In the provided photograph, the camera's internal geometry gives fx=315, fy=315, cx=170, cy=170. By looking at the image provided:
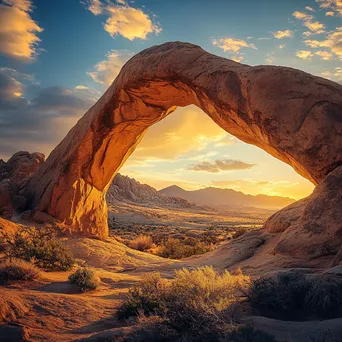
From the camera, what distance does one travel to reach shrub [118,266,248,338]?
354 centimetres

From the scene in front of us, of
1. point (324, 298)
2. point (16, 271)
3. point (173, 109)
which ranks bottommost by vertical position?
point (16, 271)

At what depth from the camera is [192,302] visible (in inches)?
153

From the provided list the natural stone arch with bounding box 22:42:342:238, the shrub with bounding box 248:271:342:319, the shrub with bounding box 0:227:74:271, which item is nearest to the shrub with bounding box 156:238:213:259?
the natural stone arch with bounding box 22:42:342:238


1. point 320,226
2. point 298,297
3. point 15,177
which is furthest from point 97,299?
point 15,177

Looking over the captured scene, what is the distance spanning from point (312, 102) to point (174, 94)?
A: 6.24m

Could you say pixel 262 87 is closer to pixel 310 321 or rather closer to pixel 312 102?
pixel 312 102

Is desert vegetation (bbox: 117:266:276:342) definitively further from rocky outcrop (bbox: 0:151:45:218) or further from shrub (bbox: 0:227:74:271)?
rocky outcrop (bbox: 0:151:45:218)

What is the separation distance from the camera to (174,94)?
44.4 ft

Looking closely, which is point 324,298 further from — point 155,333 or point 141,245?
point 141,245

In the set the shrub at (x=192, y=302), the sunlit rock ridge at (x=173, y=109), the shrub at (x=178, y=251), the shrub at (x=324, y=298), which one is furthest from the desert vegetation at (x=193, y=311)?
the shrub at (x=178, y=251)

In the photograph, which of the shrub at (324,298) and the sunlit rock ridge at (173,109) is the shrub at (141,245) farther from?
the shrub at (324,298)

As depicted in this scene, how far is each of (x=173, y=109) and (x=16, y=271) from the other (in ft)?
35.7

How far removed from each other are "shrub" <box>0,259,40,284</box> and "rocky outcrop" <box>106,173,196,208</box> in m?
60.9

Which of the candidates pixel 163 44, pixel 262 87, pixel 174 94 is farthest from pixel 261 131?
pixel 163 44
